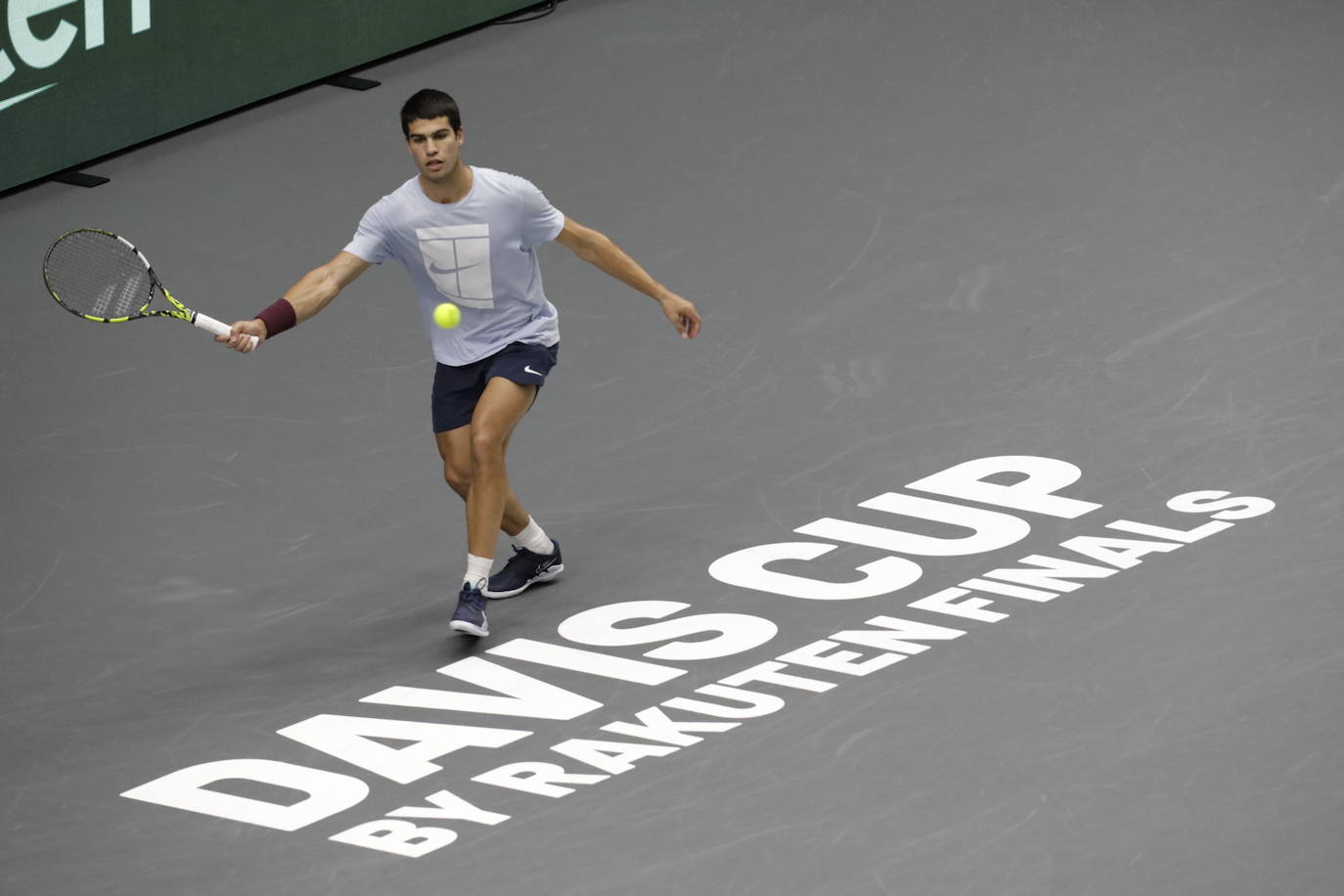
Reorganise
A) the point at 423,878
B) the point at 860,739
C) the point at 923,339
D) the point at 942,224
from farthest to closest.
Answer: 1. the point at 942,224
2. the point at 923,339
3. the point at 860,739
4. the point at 423,878

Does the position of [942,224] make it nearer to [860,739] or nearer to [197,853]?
[860,739]

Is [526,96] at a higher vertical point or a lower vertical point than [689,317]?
higher

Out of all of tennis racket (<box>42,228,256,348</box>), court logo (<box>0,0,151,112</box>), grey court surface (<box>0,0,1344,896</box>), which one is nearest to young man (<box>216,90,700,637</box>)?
grey court surface (<box>0,0,1344,896</box>)

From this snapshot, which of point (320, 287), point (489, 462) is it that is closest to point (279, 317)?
point (320, 287)

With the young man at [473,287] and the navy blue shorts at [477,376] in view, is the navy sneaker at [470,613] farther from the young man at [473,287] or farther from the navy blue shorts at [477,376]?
the navy blue shorts at [477,376]

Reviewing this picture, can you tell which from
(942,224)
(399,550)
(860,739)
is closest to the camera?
(860,739)

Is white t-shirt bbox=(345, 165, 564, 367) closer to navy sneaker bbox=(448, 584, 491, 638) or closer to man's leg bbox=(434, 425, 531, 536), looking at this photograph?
man's leg bbox=(434, 425, 531, 536)

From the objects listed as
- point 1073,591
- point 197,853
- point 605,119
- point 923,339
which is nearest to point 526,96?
point 605,119

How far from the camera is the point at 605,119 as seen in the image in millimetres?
14672

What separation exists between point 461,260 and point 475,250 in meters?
0.07

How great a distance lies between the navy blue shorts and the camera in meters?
9.64

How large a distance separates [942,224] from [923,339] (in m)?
1.40

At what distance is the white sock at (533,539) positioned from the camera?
9.94 meters

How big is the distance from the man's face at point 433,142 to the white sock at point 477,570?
139cm
